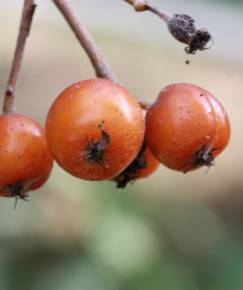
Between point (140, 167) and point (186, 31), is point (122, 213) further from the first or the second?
point (186, 31)

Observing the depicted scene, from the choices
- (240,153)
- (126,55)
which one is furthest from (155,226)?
(126,55)

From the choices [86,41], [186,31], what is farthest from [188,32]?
[86,41]

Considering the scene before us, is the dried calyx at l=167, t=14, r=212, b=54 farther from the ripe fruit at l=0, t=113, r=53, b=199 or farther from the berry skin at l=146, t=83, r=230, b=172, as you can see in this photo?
the ripe fruit at l=0, t=113, r=53, b=199

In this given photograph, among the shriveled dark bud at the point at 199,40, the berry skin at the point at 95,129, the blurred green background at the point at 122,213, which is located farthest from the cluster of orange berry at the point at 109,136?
the blurred green background at the point at 122,213

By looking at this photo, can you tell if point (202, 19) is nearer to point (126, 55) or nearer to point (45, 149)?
point (126, 55)

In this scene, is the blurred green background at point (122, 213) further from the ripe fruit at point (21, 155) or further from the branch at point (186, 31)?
the branch at point (186, 31)
